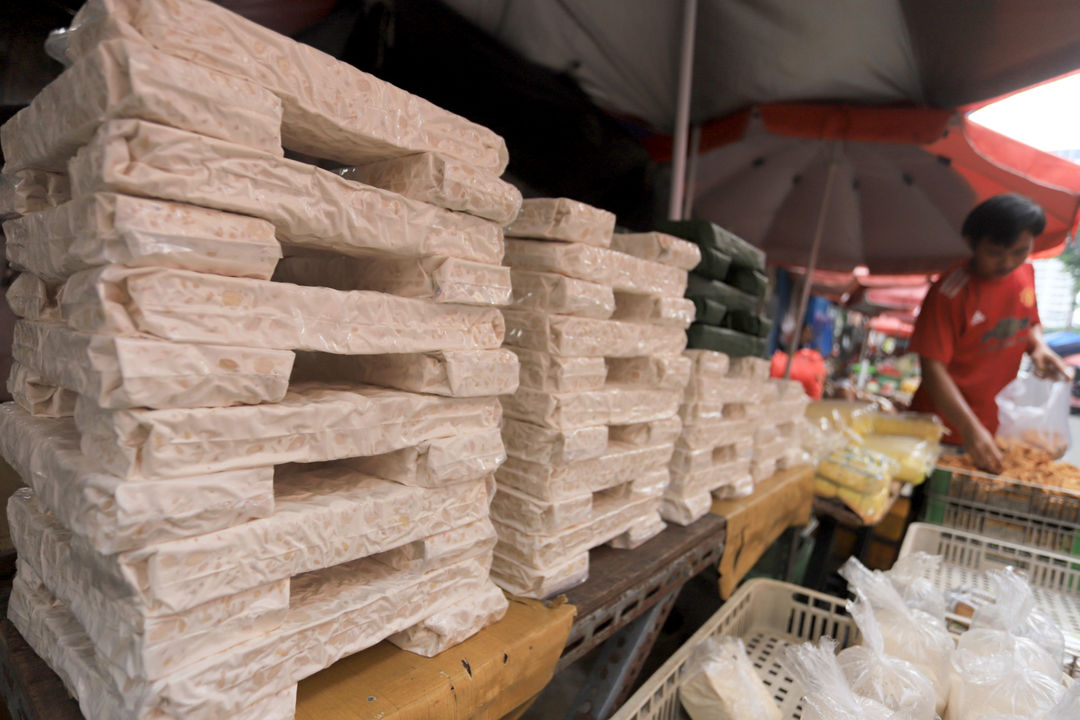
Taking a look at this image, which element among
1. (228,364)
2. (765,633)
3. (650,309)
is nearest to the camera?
(228,364)

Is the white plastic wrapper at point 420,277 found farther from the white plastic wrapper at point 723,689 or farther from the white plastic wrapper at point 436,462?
the white plastic wrapper at point 723,689

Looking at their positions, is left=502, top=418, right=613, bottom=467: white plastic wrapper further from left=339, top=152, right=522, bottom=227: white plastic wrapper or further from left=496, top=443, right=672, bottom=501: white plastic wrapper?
left=339, top=152, right=522, bottom=227: white plastic wrapper

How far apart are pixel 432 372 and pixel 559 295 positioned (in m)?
0.48

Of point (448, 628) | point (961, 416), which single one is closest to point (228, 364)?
point (448, 628)

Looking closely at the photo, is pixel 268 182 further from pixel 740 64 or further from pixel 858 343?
pixel 858 343

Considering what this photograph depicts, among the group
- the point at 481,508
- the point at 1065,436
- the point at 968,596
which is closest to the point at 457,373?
the point at 481,508

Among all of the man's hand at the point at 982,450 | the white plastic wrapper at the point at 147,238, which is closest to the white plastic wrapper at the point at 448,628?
the white plastic wrapper at the point at 147,238

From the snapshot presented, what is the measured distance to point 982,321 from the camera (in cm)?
359

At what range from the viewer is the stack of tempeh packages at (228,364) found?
812 millimetres

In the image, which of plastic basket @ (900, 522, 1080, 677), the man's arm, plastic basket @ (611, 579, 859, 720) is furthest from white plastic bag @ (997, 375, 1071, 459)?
plastic basket @ (611, 579, 859, 720)

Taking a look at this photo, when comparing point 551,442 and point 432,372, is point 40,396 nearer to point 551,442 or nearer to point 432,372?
point 432,372

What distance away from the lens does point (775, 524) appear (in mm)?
2865

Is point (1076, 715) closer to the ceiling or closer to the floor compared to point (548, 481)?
A: closer to the floor

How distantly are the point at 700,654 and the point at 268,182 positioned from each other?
1.57m
